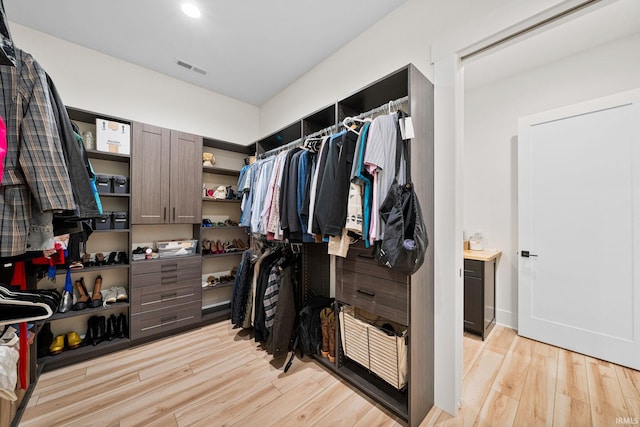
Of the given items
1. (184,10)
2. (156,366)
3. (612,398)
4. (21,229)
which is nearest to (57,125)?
(21,229)

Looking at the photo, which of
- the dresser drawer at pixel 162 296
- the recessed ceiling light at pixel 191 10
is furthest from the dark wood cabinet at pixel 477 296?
the recessed ceiling light at pixel 191 10

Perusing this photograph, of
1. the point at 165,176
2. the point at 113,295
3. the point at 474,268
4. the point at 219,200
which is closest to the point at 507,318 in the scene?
the point at 474,268

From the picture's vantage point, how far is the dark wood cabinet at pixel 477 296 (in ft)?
7.97

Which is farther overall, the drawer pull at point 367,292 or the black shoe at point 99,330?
the black shoe at point 99,330

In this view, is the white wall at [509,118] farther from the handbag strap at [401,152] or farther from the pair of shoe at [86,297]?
the pair of shoe at [86,297]

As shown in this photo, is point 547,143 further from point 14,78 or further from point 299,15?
point 14,78

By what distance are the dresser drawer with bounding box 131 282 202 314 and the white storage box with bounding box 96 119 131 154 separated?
1.37 meters

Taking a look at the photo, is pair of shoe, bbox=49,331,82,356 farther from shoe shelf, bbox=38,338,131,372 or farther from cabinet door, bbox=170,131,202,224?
cabinet door, bbox=170,131,202,224

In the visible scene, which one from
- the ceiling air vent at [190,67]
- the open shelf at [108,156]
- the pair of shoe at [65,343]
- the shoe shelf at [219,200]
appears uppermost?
the ceiling air vent at [190,67]

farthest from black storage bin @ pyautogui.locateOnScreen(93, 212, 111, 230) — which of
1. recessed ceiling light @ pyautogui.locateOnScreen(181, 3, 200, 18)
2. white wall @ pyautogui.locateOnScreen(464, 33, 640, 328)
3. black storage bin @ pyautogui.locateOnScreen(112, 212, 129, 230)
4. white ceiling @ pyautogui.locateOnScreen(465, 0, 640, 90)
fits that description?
white wall @ pyautogui.locateOnScreen(464, 33, 640, 328)

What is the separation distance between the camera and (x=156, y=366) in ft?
6.66

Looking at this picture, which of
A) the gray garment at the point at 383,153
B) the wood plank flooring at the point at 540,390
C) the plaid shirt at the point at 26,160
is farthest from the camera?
the wood plank flooring at the point at 540,390

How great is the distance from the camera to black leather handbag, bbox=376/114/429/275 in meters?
1.25

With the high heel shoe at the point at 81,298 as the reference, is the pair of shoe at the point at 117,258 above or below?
above
